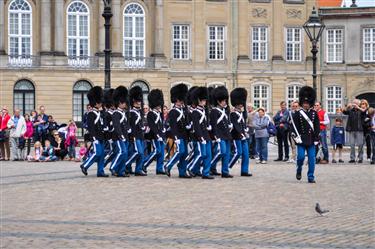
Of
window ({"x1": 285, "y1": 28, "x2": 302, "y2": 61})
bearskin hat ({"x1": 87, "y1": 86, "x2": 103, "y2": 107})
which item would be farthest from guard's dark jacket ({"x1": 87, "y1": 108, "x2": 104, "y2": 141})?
window ({"x1": 285, "y1": 28, "x2": 302, "y2": 61})

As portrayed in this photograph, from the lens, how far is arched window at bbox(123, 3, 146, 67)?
56562 millimetres

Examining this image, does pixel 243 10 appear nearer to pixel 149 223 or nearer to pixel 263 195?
pixel 263 195

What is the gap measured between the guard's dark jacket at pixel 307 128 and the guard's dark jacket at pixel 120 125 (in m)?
4.04

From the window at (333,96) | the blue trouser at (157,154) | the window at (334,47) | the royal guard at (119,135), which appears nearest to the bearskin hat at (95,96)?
the royal guard at (119,135)

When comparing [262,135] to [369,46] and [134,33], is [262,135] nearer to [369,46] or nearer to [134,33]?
[134,33]

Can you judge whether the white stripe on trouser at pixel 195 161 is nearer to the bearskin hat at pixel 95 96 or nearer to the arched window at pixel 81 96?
the bearskin hat at pixel 95 96

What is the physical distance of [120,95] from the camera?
23.0m

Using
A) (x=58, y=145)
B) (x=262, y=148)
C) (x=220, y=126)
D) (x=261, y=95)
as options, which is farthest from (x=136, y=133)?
(x=261, y=95)

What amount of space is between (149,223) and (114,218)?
803mm

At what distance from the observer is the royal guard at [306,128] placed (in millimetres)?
21047

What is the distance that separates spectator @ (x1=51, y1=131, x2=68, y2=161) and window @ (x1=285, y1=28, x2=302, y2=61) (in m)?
30.5

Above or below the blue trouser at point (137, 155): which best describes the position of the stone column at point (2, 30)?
above

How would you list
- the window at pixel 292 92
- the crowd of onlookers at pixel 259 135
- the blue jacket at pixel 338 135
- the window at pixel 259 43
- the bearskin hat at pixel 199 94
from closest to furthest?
the bearskin hat at pixel 199 94, the crowd of onlookers at pixel 259 135, the blue jacket at pixel 338 135, the window at pixel 259 43, the window at pixel 292 92

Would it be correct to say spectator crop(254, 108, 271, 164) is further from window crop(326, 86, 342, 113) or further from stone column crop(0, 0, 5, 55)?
window crop(326, 86, 342, 113)
